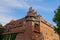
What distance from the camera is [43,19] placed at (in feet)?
134

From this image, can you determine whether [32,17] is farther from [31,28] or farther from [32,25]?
[31,28]

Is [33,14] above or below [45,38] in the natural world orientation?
above

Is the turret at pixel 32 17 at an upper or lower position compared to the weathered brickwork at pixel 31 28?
upper

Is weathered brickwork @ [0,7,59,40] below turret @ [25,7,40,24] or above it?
below

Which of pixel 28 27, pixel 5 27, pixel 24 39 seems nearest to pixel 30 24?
pixel 28 27

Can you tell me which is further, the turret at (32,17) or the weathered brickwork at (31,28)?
the turret at (32,17)

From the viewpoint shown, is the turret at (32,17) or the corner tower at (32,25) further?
the turret at (32,17)

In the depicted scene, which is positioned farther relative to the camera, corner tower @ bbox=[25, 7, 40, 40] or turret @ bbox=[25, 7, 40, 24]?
turret @ bbox=[25, 7, 40, 24]

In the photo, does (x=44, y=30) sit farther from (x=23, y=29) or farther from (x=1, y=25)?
(x=1, y=25)

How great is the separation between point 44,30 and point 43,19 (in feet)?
8.97

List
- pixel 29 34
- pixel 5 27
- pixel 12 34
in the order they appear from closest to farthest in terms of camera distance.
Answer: pixel 29 34 → pixel 12 34 → pixel 5 27

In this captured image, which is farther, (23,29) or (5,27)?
(5,27)

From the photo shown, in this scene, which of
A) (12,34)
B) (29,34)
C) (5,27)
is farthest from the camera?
(5,27)

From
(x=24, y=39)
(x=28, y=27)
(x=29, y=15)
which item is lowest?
(x=24, y=39)
